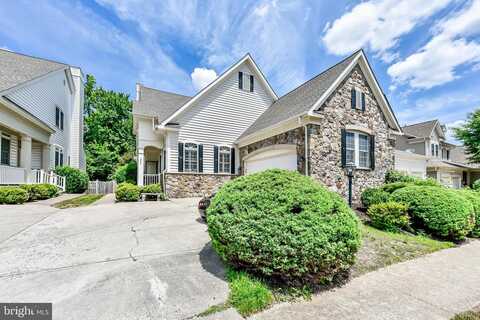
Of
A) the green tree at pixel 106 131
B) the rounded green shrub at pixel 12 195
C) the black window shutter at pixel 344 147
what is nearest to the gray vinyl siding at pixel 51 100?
the rounded green shrub at pixel 12 195

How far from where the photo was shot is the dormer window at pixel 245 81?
14977 millimetres

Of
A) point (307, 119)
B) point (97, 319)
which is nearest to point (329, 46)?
point (307, 119)

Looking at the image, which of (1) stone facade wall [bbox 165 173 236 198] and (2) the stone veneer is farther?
(1) stone facade wall [bbox 165 173 236 198]

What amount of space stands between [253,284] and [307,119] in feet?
25.0

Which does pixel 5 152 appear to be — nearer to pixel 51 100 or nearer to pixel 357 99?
pixel 51 100

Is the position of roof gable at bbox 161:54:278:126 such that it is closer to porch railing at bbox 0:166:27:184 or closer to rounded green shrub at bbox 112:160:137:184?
porch railing at bbox 0:166:27:184

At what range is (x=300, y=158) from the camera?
385 inches

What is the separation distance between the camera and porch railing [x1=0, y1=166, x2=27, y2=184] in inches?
437

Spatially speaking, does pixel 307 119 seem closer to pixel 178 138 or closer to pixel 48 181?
pixel 178 138

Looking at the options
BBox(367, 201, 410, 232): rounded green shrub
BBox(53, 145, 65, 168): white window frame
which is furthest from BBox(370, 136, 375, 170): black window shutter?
BBox(53, 145, 65, 168): white window frame

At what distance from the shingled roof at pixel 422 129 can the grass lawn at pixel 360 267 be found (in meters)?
23.4

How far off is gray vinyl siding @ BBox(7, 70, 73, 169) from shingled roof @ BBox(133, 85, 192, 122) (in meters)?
5.67

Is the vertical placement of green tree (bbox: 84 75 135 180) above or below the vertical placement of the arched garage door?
above

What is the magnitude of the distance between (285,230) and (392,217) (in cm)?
544
